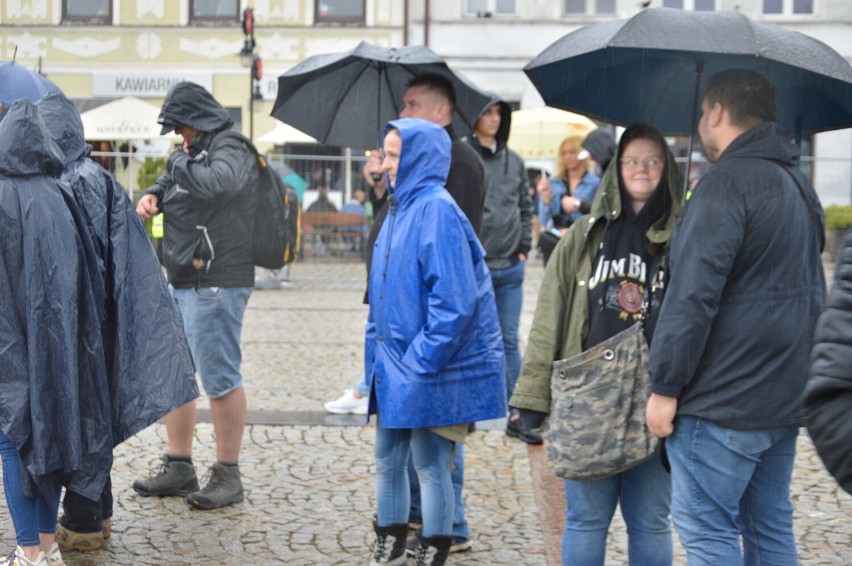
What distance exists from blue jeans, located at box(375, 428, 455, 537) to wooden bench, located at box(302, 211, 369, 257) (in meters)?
14.9

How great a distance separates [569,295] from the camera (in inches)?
151

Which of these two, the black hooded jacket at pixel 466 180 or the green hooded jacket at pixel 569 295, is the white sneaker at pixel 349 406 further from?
the green hooded jacket at pixel 569 295

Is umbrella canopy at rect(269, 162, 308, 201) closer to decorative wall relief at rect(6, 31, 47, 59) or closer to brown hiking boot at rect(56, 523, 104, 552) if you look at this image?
decorative wall relief at rect(6, 31, 47, 59)

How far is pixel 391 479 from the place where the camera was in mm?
4375

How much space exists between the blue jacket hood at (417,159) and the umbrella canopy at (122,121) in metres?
15.4

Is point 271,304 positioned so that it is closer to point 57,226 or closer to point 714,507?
point 57,226

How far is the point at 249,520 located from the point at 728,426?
2.55 meters

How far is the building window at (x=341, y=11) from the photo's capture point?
26.8 meters

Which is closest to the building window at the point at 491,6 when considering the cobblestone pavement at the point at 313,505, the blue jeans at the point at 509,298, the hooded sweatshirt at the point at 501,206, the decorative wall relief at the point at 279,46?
the decorative wall relief at the point at 279,46

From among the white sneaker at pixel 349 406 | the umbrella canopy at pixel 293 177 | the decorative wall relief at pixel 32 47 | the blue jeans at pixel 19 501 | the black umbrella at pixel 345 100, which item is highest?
the decorative wall relief at pixel 32 47

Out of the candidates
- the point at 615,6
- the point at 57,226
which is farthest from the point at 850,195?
the point at 57,226

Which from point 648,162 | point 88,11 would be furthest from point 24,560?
point 88,11

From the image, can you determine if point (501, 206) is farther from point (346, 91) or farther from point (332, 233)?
point (332, 233)

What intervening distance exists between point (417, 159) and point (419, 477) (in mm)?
1161
